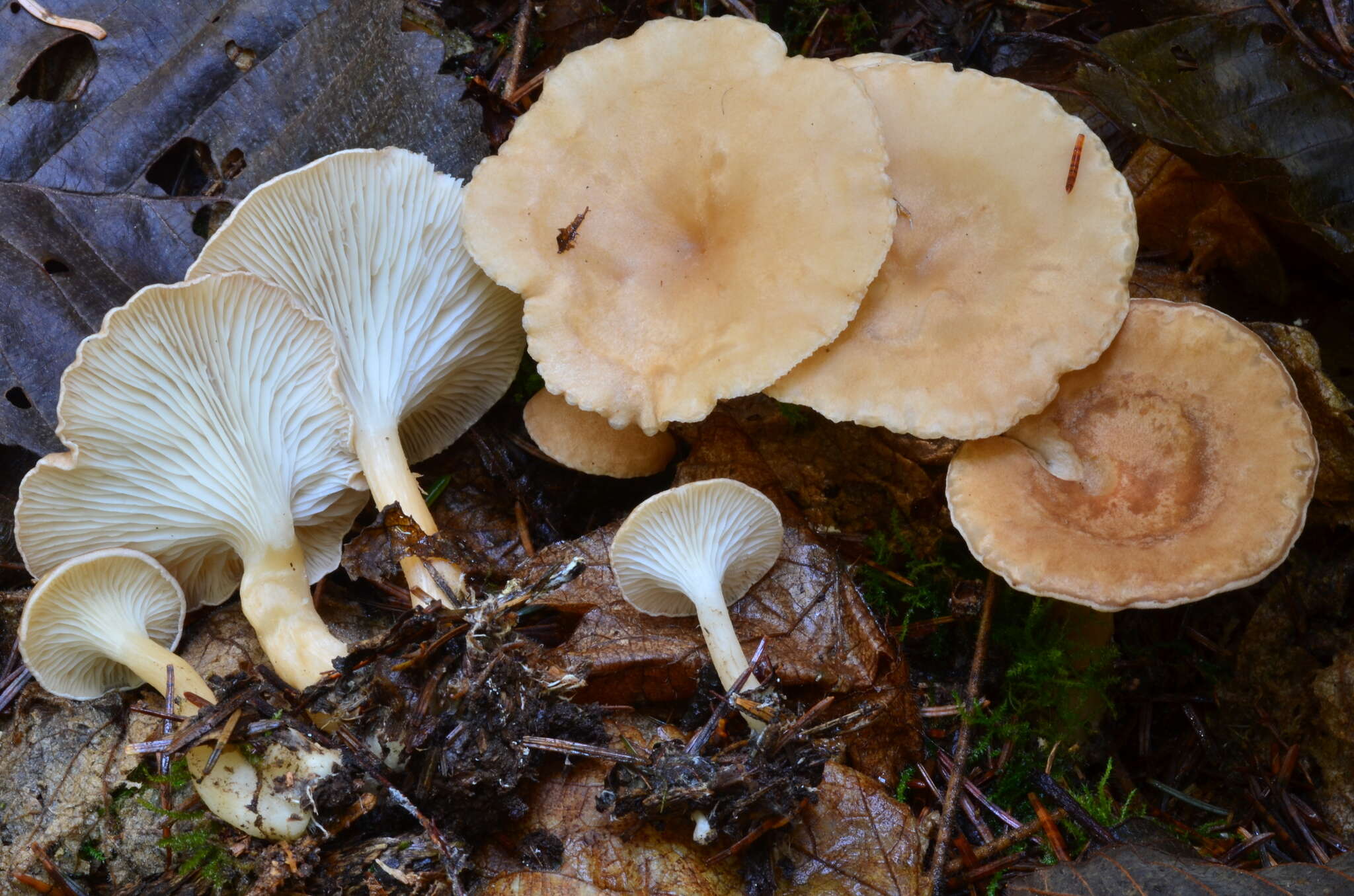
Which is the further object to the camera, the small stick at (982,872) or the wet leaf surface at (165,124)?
the wet leaf surface at (165,124)

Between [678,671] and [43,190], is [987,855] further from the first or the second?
[43,190]

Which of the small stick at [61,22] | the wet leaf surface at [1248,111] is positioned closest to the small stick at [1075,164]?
the wet leaf surface at [1248,111]

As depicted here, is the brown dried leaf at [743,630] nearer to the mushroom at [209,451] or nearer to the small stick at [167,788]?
the mushroom at [209,451]

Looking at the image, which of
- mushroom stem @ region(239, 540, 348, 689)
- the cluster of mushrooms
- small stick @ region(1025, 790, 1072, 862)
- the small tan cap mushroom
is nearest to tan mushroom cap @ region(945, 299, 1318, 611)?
the cluster of mushrooms

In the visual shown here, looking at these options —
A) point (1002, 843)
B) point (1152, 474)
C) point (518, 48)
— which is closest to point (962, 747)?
point (1002, 843)

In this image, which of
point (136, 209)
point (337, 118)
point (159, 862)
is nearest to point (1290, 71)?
point (337, 118)

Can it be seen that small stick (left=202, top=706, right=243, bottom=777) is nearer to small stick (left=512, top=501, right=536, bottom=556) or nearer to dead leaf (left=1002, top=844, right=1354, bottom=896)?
small stick (left=512, top=501, right=536, bottom=556)

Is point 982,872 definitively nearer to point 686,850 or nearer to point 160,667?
point 686,850
